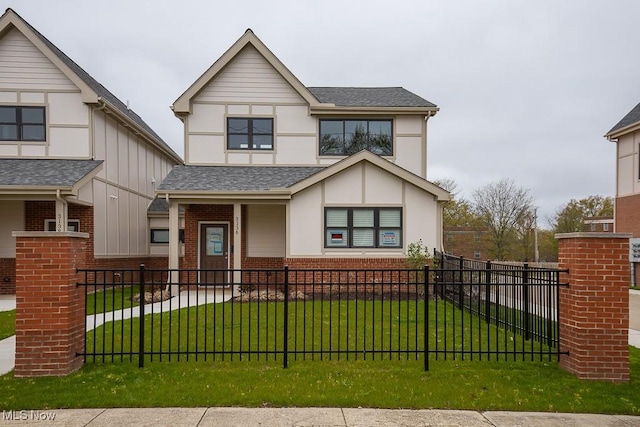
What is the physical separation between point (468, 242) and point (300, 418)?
133 feet

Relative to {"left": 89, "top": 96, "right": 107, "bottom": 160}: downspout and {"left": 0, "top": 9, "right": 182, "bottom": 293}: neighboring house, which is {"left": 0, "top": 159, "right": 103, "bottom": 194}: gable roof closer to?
{"left": 0, "top": 9, "right": 182, "bottom": 293}: neighboring house

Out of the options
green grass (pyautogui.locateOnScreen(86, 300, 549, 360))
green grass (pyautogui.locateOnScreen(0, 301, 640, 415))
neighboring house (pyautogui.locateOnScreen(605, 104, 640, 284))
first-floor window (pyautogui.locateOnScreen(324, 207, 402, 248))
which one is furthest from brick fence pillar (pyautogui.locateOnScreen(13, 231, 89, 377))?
neighboring house (pyautogui.locateOnScreen(605, 104, 640, 284))

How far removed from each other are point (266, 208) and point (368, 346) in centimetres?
963

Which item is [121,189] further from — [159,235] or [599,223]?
[599,223]

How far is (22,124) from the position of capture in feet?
51.3

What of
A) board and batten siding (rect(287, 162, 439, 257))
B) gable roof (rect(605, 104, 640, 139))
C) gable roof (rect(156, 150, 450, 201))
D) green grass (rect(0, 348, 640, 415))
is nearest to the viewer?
green grass (rect(0, 348, 640, 415))

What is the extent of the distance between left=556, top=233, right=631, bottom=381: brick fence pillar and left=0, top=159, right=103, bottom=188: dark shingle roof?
13.4 m

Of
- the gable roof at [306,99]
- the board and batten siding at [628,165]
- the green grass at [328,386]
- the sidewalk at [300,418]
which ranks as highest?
the gable roof at [306,99]

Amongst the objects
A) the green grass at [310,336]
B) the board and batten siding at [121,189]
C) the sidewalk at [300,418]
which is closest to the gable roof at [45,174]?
the board and batten siding at [121,189]

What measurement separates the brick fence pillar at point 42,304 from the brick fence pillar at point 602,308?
7.00 meters

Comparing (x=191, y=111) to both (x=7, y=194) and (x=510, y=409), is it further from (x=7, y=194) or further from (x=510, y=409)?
(x=510, y=409)

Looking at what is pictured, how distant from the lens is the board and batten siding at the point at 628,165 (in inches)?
866

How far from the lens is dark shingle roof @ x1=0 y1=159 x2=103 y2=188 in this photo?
13.7m

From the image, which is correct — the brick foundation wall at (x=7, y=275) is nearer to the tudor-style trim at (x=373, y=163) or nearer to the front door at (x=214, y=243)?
the front door at (x=214, y=243)
